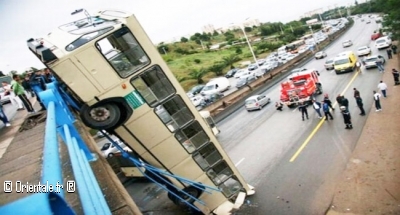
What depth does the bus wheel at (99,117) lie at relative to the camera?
25.0 feet

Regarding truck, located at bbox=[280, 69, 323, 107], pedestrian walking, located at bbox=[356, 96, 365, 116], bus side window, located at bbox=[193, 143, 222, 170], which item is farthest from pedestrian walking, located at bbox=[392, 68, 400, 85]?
bus side window, located at bbox=[193, 143, 222, 170]

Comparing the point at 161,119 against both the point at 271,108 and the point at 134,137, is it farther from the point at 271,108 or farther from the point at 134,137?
the point at 271,108

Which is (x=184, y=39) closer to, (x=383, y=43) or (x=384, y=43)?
(x=383, y=43)

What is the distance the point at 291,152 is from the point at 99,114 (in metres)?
11.3

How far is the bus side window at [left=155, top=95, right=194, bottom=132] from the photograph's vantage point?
9.38 m

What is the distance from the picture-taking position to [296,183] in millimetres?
13195

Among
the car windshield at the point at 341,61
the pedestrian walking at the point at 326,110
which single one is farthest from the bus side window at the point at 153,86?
the car windshield at the point at 341,61

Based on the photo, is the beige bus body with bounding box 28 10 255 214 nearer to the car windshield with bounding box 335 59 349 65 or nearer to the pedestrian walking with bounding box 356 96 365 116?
the pedestrian walking with bounding box 356 96 365 116

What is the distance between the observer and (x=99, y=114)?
7793 mm

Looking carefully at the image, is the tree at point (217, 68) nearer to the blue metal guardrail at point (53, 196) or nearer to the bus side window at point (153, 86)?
the bus side window at point (153, 86)

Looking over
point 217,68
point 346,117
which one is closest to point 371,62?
point 346,117

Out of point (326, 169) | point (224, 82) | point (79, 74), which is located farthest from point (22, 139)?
point (224, 82)

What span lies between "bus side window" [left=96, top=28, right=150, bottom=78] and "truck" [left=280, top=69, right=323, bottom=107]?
1758 centimetres

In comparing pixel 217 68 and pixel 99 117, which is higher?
pixel 99 117
